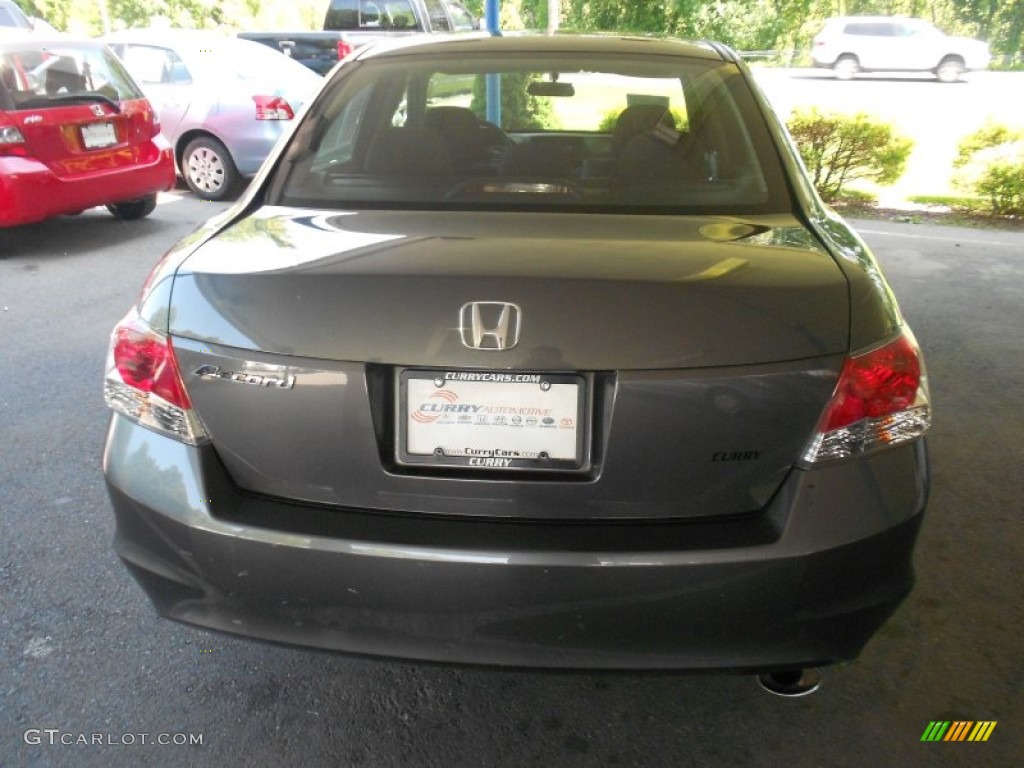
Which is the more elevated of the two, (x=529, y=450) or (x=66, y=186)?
(x=529, y=450)

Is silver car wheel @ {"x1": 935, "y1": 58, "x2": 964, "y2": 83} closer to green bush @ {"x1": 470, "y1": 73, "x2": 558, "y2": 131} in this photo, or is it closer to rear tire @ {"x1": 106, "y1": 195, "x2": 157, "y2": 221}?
green bush @ {"x1": 470, "y1": 73, "x2": 558, "y2": 131}

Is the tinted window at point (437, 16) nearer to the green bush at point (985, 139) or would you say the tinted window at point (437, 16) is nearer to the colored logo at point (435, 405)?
the green bush at point (985, 139)

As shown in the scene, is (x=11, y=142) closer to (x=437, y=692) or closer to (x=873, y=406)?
(x=437, y=692)

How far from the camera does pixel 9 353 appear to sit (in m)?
4.88

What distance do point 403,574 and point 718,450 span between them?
65cm

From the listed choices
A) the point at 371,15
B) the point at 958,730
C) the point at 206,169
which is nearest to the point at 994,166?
the point at 206,169

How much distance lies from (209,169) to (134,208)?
4.08ft

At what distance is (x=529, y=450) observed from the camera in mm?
1749

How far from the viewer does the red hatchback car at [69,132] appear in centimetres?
646

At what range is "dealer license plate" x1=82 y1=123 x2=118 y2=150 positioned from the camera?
6.98m

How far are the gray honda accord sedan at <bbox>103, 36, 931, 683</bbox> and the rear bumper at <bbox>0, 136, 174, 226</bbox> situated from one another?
5.41 meters

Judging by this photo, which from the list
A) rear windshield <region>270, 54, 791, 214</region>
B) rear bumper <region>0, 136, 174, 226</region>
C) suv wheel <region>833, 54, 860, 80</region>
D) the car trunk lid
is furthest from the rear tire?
suv wheel <region>833, 54, 860, 80</region>

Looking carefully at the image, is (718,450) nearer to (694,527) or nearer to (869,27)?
(694,527)

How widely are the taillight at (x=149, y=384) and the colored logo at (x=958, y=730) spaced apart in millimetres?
1864
